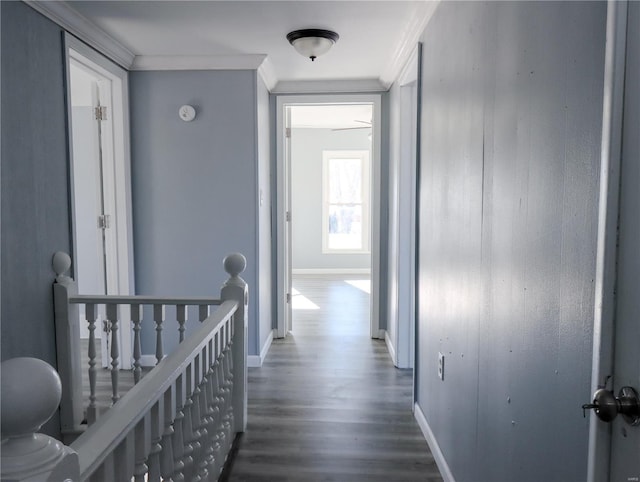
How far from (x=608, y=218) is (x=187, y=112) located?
3221mm

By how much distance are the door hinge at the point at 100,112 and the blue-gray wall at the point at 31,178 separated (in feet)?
2.91

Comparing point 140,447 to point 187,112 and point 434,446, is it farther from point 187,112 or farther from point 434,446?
point 187,112

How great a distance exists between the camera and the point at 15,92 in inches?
84.7

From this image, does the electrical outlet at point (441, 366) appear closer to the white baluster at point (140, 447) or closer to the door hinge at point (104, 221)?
the white baluster at point (140, 447)

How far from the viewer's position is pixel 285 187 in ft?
14.4

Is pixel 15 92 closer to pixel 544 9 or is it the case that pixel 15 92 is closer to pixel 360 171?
pixel 544 9

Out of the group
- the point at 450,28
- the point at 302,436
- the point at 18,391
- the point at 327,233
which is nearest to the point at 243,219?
the point at 302,436

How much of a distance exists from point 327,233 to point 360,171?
1.25m

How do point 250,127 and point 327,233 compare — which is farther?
point 327,233

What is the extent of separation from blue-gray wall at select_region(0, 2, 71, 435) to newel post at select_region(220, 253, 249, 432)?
908mm

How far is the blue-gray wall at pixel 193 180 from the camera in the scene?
354 centimetres

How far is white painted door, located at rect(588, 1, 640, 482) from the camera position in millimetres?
767

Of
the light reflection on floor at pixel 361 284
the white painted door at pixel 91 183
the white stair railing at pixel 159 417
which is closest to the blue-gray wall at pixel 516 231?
the white stair railing at pixel 159 417

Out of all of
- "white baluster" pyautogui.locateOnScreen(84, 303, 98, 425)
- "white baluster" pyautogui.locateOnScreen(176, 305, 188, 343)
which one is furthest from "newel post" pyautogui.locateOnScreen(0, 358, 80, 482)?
"white baluster" pyautogui.locateOnScreen(84, 303, 98, 425)
